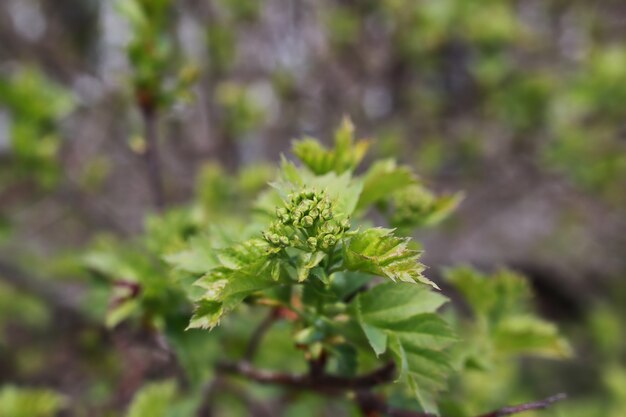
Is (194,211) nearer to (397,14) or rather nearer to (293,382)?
(293,382)

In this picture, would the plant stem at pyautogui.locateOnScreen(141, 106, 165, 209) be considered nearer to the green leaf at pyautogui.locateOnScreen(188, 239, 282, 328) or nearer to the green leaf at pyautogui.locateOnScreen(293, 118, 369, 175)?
the green leaf at pyautogui.locateOnScreen(293, 118, 369, 175)

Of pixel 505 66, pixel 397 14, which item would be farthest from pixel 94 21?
Answer: pixel 505 66

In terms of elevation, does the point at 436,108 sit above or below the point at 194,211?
above

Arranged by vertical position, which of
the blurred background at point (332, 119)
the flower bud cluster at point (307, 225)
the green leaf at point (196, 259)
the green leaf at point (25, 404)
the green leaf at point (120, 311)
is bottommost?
the flower bud cluster at point (307, 225)

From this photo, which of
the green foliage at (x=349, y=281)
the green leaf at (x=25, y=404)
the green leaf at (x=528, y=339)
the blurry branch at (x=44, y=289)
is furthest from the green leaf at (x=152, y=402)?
the blurry branch at (x=44, y=289)

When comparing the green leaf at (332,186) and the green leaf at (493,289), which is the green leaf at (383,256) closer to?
the green leaf at (332,186)

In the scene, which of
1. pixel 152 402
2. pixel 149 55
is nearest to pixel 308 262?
pixel 152 402

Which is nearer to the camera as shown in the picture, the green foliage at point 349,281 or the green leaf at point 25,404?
the green foliage at point 349,281
